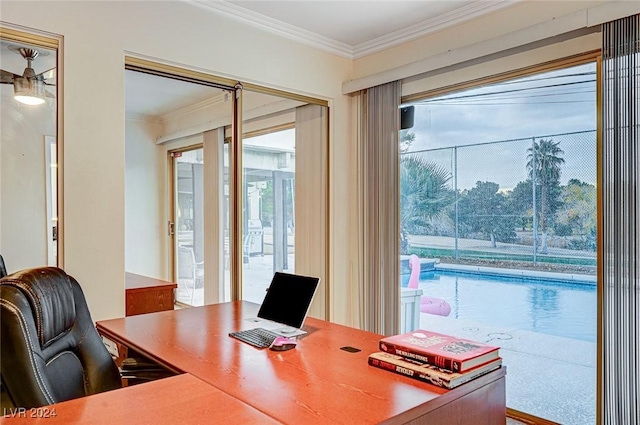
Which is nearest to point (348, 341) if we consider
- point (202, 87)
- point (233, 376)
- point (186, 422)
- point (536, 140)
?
point (233, 376)

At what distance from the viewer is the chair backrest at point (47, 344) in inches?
47.9

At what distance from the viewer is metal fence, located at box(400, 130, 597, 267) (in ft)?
8.46

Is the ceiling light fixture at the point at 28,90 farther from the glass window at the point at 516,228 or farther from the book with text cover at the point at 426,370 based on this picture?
the glass window at the point at 516,228

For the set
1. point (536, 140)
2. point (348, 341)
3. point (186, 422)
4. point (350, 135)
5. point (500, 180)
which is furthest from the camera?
point (350, 135)

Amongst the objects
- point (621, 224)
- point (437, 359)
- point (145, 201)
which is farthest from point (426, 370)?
point (145, 201)

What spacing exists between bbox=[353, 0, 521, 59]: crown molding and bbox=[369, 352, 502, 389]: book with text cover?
229 centimetres

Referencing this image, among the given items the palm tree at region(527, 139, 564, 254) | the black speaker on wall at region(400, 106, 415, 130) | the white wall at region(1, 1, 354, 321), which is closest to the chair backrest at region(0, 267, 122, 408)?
the white wall at region(1, 1, 354, 321)

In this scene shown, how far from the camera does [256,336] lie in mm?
→ 1946

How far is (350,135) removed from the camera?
384cm

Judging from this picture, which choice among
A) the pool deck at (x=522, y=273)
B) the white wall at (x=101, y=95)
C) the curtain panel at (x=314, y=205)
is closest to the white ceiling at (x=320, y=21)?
the white wall at (x=101, y=95)

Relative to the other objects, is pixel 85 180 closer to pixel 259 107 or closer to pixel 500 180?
pixel 259 107

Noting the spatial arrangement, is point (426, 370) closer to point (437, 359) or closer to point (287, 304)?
point (437, 359)

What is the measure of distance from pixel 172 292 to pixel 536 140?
2.50 m

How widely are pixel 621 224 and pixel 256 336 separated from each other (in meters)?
1.92
